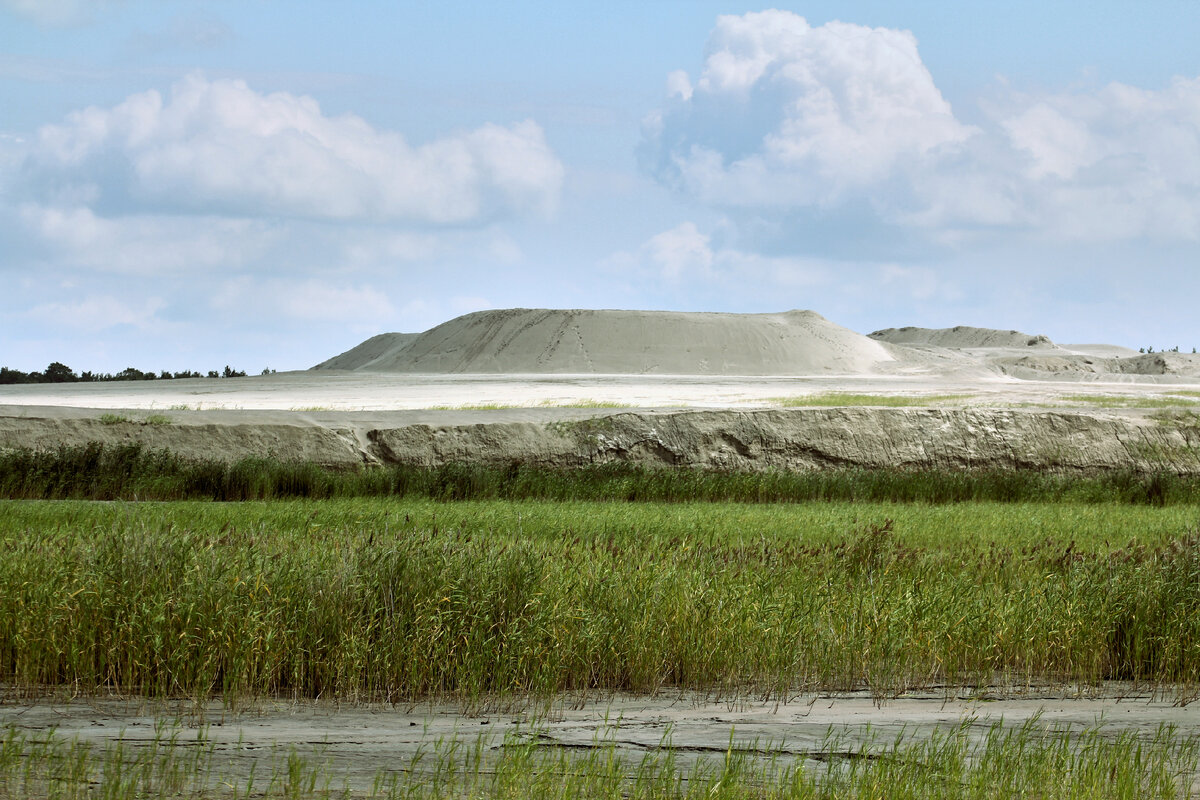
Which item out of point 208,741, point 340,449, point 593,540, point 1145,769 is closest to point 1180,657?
point 1145,769

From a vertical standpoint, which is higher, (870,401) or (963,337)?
(963,337)

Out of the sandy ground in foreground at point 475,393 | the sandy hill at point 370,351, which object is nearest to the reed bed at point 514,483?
the sandy ground in foreground at point 475,393

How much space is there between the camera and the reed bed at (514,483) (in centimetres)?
1299

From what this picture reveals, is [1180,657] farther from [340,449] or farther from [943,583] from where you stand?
[340,449]

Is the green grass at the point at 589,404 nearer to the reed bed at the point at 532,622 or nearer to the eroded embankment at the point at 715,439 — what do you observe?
the eroded embankment at the point at 715,439

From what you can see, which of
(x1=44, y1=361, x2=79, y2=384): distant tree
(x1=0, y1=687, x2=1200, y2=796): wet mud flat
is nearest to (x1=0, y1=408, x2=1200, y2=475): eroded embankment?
(x1=0, y1=687, x2=1200, y2=796): wet mud flat

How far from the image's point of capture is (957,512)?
1209 centimetres

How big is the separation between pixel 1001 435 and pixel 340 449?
33.4 ft

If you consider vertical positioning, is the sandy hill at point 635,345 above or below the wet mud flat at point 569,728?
above

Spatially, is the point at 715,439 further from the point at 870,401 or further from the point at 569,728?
the point at 870,401

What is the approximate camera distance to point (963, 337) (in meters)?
109

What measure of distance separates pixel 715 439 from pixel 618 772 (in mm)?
12408

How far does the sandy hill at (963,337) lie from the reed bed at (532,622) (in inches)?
3633

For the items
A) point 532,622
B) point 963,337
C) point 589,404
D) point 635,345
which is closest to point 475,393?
point 589,404
